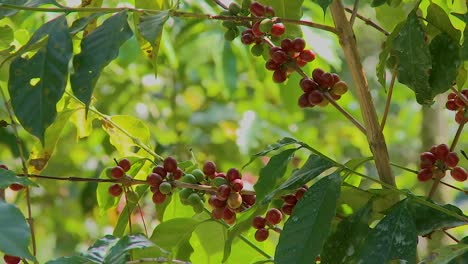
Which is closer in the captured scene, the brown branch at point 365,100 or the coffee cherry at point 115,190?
the brown branch at point 365,100

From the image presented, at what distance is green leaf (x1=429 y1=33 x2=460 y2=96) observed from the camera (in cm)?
96

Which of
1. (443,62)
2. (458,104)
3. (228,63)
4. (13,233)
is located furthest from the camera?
(228,63)

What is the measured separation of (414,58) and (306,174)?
185 mm

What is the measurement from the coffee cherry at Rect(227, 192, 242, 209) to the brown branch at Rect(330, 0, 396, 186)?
0.17 metres

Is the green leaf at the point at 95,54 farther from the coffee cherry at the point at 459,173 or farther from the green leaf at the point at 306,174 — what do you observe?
the coffee cherry at the point at 459,173

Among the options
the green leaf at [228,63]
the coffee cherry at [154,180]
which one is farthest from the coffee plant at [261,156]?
the green leaf at [228,63]

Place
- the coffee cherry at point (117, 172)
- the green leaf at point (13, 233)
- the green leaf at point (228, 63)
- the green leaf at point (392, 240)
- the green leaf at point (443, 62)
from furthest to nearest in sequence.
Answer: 1. the green leaf at point (228, 63)
2. the coffee cherry at point (117, 172)
3. the green leaf at point (443, 62)
4. the green leaf at point (392, 240)
5. the green leaf at point (13, 233)

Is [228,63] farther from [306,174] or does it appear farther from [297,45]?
[306,174]

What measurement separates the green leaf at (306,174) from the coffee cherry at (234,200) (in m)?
0.09

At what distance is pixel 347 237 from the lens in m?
0.95

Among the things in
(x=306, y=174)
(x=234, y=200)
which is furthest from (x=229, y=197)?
(x=306, y=174)

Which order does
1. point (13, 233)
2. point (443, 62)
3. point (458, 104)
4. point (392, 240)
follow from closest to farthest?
point (13, 233)
point (392, 240)
point (443, 62)
point (458, 104)

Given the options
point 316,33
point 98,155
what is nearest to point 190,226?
point 316,33

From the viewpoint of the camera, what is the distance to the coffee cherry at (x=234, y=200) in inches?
39.6
